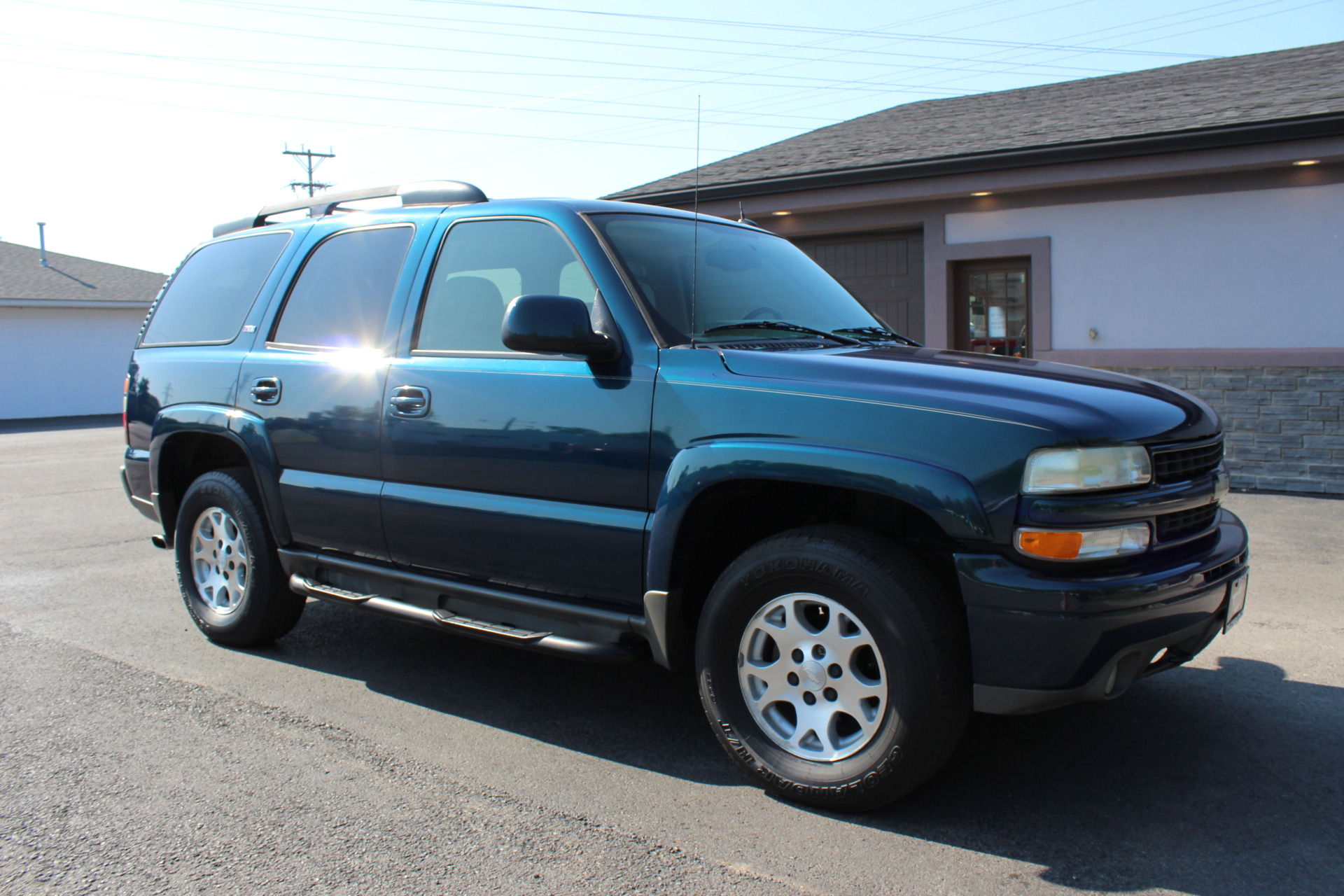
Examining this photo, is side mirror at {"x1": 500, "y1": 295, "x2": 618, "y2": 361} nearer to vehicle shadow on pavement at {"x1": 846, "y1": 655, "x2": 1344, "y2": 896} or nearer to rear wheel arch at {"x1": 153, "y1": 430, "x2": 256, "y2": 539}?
vehicle shadow on pavement at {"x1": 846, "y1": 655, "x2": 1344, "y2": 896}

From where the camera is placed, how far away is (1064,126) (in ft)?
34.4

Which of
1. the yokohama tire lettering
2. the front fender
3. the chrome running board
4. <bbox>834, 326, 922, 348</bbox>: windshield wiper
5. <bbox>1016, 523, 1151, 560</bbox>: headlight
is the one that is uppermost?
<bbox>834, 326, 922, 348</bbox>: windshield wiper

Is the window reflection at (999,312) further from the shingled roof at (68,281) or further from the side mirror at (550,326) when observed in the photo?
the shingled roof at (68,281)

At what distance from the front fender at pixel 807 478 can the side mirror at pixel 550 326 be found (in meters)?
0.52

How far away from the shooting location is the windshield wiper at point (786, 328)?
366 centimetres

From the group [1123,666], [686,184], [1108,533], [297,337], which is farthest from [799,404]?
[686,184]

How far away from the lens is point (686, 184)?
41.9 feet

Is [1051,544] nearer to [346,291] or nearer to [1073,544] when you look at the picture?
[1073,544]

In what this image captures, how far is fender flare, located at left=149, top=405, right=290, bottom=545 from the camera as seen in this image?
14.7 ft

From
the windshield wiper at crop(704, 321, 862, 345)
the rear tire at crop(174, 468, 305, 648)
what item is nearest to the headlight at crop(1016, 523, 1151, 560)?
the windshield wiper at crop(704, 321, 862, 345)

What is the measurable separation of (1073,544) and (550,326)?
175 cm

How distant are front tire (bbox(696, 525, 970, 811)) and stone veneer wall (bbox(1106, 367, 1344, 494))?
7328 mm

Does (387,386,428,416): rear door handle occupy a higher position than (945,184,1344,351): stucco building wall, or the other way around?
(945,184,1344,351): stucco building wall

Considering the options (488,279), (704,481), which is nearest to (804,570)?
(704,481)
